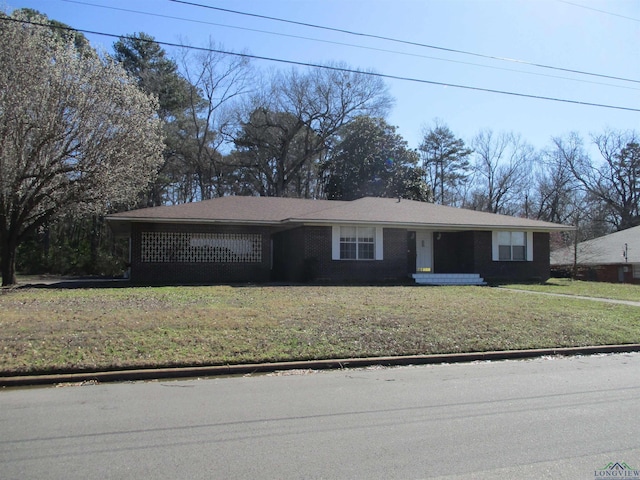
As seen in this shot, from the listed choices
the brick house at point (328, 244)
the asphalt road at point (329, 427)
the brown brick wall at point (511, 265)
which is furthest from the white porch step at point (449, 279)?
the asphalt road at point (329, 427)

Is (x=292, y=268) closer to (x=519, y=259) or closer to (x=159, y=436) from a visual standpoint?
(x=519, y=259)

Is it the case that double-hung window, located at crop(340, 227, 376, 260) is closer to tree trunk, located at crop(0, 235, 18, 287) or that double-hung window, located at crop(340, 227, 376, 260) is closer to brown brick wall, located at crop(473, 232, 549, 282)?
brown brick wall, located at crop(473, 232, 549, 282)

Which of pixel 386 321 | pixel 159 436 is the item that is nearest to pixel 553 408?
pixel 159 436

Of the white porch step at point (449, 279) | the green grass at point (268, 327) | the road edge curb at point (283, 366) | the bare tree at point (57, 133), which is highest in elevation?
the bare tree at point (57, 133)

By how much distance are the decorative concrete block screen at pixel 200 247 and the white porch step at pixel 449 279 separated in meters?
7.27

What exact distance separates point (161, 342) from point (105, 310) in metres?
3.77

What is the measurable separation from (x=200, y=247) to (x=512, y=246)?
14832 millimetres

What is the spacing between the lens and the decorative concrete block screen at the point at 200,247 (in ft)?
71.2

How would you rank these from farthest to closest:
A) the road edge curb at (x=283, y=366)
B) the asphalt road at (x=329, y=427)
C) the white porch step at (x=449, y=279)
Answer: the white porch step at (x=449, y=279), the road edge curb at (x=283, y=366), the asphalt road at (x=329, y=427)

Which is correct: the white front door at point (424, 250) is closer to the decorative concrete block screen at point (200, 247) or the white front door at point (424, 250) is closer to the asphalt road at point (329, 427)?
the decorative concrete block screen at point (200, 247)

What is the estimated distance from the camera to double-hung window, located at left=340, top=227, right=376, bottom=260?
881 inches

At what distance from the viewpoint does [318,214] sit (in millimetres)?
22094

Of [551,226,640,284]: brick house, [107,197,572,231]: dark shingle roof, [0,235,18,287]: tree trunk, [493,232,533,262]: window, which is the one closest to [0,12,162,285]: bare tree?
[0,235,18,287]: tree trunk

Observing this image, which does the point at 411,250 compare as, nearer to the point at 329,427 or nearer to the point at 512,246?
the point at 512,246
